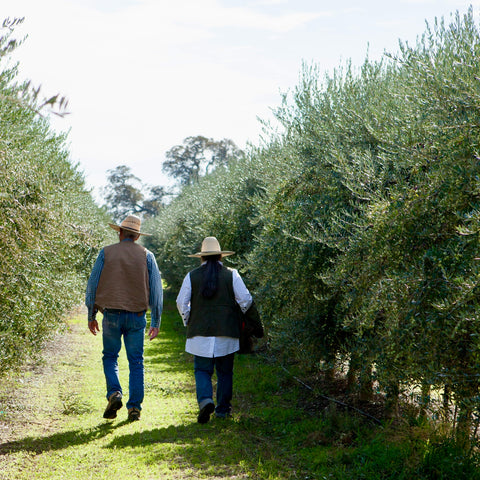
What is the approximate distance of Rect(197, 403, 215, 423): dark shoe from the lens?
684 centimetres

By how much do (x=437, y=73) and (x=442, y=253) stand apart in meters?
2.01

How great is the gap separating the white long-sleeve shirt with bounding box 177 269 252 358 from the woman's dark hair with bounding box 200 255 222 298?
0.72 ft

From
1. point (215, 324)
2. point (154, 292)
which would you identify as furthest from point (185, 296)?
point (215, 324)

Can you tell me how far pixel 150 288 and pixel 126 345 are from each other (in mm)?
749

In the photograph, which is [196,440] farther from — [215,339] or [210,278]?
[210,278]

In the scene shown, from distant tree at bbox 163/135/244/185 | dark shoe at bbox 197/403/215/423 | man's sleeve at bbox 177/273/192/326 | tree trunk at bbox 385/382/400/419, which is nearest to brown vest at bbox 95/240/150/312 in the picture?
man's sleeve at bbox 177/273/192/326

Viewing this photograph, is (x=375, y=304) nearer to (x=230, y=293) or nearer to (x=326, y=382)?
(x=230, y=293)

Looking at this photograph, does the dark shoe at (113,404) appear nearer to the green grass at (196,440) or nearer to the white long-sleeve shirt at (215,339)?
the green grass at (196,440)

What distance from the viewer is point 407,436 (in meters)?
5.59

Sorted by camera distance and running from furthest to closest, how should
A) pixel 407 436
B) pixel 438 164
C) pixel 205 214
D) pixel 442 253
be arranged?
1. pixel 205 214
2. pixel 407 436
3. pixel 438 164
4. pixel 442 253

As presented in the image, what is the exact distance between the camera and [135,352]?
6.98m

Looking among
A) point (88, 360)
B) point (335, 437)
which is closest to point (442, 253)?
Answer: point (335, 437)

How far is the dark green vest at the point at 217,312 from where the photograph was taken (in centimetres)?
704

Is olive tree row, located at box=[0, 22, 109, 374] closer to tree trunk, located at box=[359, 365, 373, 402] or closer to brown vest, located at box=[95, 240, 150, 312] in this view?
brown vest, located at box=[95, 240, 150, 312]
